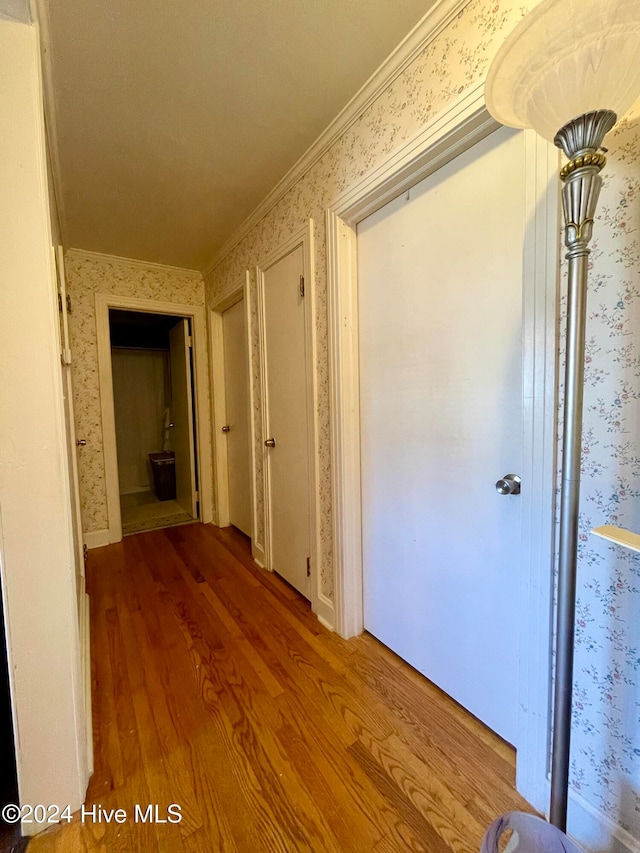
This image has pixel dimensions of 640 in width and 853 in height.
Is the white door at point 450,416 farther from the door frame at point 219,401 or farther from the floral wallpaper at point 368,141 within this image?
the door frame at point 219,401

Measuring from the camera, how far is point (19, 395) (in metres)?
0.92

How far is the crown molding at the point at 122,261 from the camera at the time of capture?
277 centimetres

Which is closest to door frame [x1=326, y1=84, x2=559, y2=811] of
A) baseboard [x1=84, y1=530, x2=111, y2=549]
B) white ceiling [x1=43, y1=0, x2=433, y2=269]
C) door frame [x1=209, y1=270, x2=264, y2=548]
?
white ceiling [x1=43, y1=0, x2=433, y2=269]

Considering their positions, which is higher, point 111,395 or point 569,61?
point 569,61

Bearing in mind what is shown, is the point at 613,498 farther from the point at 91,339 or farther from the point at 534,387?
the point at 91,339

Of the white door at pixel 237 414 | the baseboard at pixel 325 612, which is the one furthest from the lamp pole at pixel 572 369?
the white door at pixel 237 414

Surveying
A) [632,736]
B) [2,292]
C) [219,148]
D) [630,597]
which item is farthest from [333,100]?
[632,736]

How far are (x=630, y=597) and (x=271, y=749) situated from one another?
3.81 ft

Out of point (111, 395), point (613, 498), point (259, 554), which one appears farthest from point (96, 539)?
point (613, 498)

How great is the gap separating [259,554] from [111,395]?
5.98ft

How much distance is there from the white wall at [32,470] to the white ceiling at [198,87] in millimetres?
422

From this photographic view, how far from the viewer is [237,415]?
295cm

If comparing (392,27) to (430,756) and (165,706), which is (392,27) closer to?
(430,756)

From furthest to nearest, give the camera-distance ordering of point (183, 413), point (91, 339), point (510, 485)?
point (183, 413), point (91, 339), point (510, 485)
